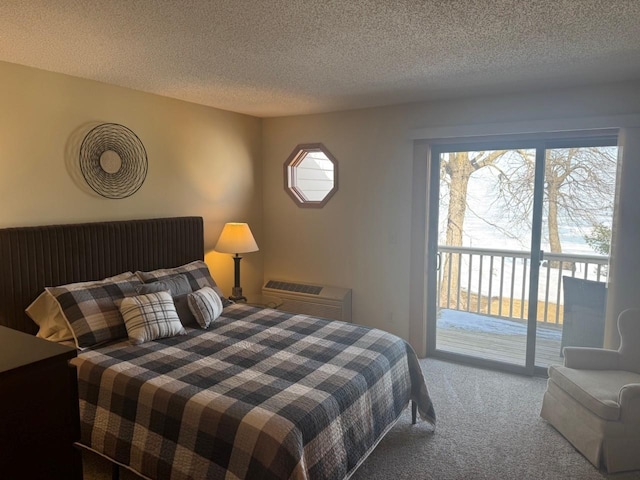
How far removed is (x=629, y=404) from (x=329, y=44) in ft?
8.57

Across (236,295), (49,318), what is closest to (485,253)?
(236,295)

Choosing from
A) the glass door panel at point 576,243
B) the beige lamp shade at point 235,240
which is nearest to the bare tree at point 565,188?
the glass door panel at point 576,243

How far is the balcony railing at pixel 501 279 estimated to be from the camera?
12.0ft

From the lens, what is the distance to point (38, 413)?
109cm

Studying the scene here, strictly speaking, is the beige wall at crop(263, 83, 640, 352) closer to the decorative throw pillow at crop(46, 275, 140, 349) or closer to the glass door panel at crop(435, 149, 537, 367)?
the glass door panel at crop(435, 149, 537, 367)

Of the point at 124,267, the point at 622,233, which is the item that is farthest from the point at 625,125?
the point at 124,267

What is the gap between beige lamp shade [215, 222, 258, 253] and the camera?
408 centimetres

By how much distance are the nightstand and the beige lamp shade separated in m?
0.63

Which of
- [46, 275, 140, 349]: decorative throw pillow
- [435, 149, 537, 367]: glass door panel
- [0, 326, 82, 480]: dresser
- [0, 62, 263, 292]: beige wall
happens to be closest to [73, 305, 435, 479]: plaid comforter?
[46, 275, 140, 349]: decorative throw pillow

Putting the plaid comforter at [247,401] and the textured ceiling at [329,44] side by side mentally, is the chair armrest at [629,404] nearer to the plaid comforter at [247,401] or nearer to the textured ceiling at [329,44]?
the plaid comforter at [247,401]

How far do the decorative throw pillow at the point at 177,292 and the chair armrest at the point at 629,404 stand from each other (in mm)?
2696

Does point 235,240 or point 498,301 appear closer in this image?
point 235,240

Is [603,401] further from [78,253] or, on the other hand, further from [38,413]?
[78,253]

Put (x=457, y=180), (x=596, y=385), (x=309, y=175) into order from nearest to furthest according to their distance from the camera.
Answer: (x=596, y=385) → (x=457, y=180) → (x=309, y=175)
